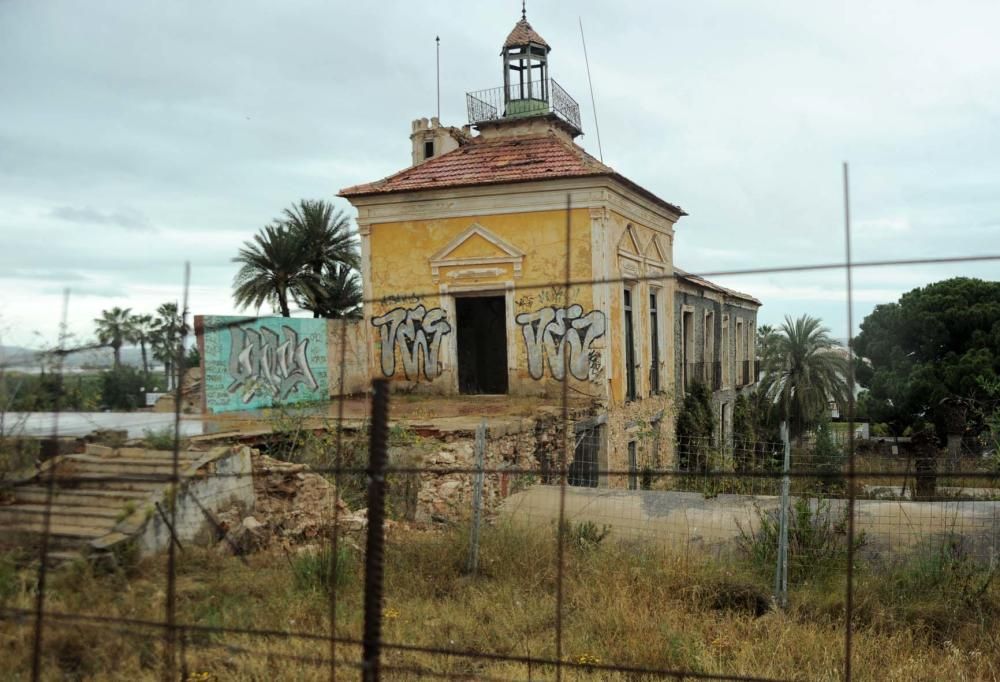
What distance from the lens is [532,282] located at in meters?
15.6

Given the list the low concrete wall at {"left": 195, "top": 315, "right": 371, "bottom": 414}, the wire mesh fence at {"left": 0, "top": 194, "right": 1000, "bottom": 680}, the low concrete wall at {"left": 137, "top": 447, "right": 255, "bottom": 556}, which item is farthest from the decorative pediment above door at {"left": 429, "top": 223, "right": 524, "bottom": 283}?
the low concrete wall at {"left": 137, "top": 447, "right": 255, "bottom": 556}

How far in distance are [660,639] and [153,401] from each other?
3675 millimetres

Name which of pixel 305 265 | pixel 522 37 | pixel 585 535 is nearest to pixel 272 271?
pixel 305 265

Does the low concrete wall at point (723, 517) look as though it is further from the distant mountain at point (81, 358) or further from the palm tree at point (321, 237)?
the palm tree at point (321, 237)

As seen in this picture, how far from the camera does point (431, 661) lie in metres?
5.63

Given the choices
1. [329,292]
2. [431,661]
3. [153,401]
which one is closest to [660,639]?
[431,661]

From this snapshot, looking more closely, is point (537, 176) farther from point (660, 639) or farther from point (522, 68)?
point (660, 639)

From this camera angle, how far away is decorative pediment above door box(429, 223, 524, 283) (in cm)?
1625

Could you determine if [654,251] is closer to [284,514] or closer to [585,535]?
[585,535]

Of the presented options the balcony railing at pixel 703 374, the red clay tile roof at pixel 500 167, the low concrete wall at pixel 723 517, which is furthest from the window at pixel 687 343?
the low concrete wall at pixel 723 517

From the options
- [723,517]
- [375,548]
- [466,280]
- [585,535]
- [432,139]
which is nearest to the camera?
[375,548]

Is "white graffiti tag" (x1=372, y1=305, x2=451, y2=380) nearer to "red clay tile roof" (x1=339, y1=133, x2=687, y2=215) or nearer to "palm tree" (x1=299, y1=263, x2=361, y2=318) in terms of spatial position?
"red clay tile roof" (x1=339, y1=133, x2=687, y2=215)

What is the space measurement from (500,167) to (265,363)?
6.52 m

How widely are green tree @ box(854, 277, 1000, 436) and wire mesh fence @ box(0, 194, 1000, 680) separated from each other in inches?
611
